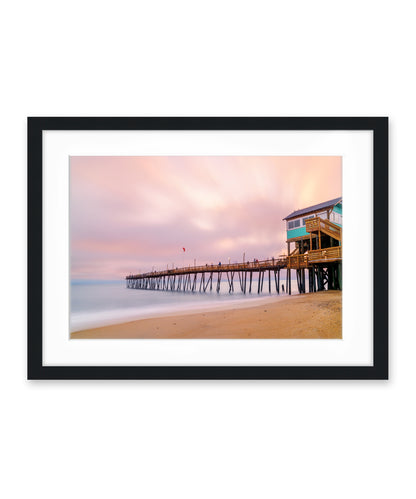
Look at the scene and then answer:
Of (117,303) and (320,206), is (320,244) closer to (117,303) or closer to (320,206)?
(320,206)

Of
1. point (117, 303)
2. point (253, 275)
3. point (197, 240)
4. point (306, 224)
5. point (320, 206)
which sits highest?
point (320, 206)

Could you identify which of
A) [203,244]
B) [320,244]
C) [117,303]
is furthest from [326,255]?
[117,303]

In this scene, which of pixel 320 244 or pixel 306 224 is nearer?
pixel 306 224

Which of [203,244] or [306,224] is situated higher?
[306,224]
